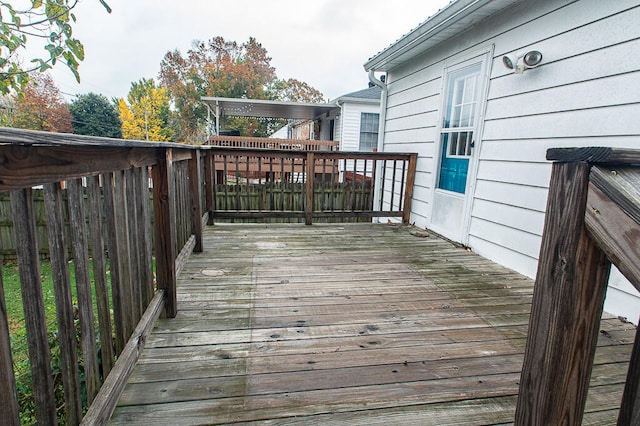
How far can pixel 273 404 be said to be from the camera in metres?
1.40

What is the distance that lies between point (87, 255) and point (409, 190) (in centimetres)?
417

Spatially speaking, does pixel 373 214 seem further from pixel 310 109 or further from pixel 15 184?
pixel 310 109

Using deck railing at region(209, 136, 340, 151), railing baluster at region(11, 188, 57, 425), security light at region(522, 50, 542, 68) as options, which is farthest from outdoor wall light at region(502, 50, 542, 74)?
deck railing at region(209, 136, 340, 151)

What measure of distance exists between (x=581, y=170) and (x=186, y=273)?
267 centimetres

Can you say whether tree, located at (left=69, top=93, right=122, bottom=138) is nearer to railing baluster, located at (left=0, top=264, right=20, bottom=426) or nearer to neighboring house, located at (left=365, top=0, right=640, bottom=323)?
neighboring house, located at (left=365, top=0, right=640, bottom=323)

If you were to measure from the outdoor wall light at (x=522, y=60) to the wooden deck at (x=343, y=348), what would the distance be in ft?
5.81

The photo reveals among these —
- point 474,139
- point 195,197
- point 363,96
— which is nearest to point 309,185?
point 195,197

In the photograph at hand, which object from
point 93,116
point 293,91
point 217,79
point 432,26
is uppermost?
point 293,91

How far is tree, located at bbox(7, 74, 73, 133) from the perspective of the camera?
2092 cm

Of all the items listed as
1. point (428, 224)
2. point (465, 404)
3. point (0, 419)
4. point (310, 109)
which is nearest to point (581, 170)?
point (465, 404)

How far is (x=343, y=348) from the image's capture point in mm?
1814

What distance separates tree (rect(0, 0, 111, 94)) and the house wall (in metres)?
9.73

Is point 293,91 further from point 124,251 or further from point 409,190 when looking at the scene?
point 124,251

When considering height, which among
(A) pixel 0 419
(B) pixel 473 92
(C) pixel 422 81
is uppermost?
(C) pixel 422 81
